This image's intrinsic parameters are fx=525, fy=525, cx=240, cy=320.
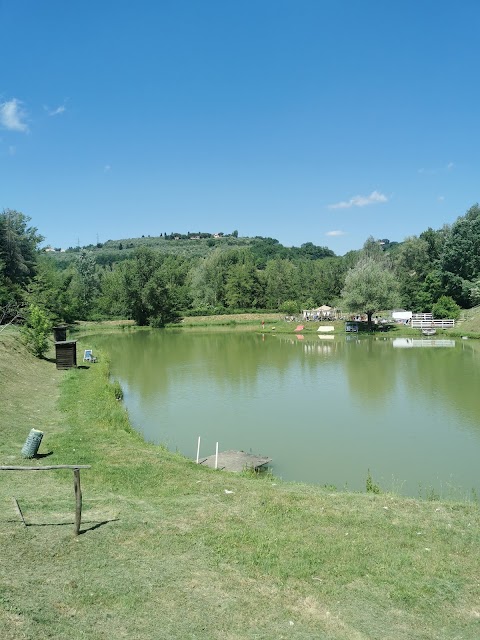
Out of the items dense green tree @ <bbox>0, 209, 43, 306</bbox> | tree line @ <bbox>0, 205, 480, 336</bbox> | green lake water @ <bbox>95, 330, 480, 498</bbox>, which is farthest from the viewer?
tree line @ <bbox>0, 205, 480, 336</bbox>

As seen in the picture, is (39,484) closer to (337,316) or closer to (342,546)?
(342,546)

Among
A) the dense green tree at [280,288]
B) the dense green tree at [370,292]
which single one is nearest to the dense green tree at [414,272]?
the dense green tree at [370,292]

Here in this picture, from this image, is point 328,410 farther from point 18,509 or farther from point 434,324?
point 434,324

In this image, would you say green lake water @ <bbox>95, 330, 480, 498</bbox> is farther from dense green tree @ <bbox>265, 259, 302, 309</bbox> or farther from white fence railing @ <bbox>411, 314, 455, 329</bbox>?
dense green tree @ <bbox>265, 259, 302, 309</bbox>

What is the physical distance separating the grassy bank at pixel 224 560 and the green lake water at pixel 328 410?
311 centimetres

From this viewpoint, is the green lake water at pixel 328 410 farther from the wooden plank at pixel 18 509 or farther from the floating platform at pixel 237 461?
the wooden plank at pixel 18 509

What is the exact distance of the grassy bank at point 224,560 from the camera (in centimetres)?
550

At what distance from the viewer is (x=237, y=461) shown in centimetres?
1330

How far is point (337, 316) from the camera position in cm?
6350

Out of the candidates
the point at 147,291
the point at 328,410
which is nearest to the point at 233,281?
the point at 147,291

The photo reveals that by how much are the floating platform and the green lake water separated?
18.5 inches

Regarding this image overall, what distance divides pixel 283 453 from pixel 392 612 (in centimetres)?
883

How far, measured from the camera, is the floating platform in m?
12.9

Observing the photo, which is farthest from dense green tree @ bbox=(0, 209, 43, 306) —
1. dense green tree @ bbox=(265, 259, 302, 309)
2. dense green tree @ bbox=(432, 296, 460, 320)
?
dense green tree @ bbox=(432, 296, 460, 320)
